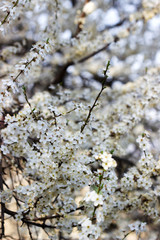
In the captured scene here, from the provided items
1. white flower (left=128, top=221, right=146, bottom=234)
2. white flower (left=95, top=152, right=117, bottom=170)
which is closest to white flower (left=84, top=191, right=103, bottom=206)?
white flower (left=95, top=152, right=117, bottom=170)

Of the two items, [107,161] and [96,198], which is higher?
[107,161]

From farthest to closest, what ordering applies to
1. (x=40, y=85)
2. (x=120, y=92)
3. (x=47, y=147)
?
(x=40, y=85) < (x=120, y=92) < (x=47, y=147)

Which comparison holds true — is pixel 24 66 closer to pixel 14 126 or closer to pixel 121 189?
pixel 14 126

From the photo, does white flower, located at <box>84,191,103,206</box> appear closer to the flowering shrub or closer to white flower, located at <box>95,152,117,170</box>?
the flowering shrub

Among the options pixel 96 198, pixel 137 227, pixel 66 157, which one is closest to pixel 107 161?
pixel 96 198

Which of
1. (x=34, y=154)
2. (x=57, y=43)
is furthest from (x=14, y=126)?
(x=57, y=43)

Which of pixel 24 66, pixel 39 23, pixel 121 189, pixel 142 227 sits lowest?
pixel 142 227

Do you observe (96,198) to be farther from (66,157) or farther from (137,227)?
(137,227)

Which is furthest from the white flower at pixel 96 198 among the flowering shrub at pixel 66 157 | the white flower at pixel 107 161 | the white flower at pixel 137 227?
the white flower at pixel 137 227

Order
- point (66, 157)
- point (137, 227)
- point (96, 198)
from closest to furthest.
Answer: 1. point (96, 198)
2. point (66, 157)
3. point (137, 227)

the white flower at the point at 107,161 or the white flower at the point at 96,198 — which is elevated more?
the white flower at the point at 107,161

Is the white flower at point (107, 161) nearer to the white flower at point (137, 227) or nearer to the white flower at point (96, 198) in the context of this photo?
the white flower at point (96, 198)
